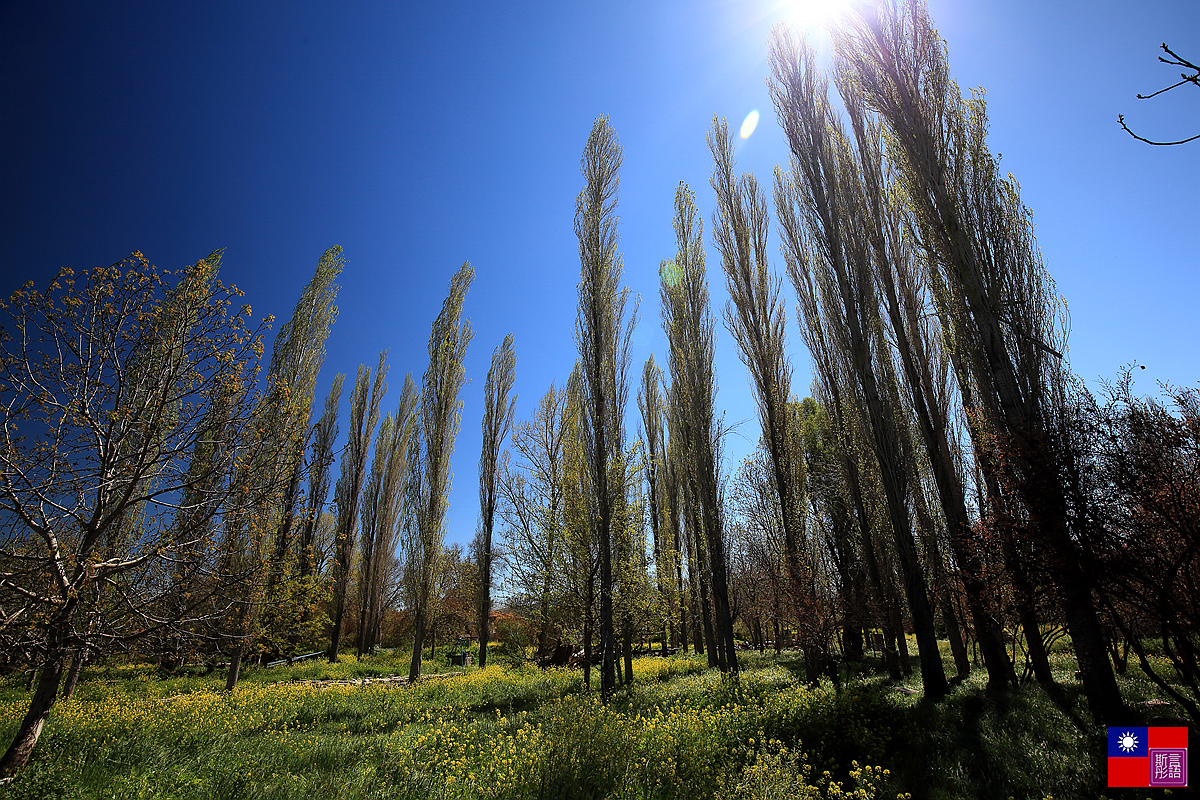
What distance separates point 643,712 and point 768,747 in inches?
93.6

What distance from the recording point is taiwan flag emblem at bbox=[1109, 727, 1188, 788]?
3773 mm

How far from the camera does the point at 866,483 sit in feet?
33.4

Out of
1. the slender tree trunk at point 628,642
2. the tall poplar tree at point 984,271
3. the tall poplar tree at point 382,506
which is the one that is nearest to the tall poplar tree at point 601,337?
the slender tree trunk at point 628,642

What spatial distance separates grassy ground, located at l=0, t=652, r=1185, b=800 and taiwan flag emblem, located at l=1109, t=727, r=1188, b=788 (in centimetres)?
14

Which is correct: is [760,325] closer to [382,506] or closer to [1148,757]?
[1148,757]

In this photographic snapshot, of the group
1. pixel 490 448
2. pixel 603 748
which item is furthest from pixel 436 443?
pixel 603 748

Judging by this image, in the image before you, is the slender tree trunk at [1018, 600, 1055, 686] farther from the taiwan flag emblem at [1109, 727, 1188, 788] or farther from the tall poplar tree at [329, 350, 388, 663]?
the tall poplar tree at [329, 350, 388, 663]

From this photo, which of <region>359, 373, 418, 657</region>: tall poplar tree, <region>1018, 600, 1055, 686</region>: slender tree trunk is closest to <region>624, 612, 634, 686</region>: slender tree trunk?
<region>1018, 600, 1055, 686</region>: slender tree trunk

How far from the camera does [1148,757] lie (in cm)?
400

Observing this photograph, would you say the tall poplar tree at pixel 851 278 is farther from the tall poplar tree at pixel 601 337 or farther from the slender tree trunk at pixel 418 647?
the slender tree trunk at pixel 418 647

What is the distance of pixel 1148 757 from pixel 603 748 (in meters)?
4.91

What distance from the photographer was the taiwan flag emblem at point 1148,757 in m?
3.77

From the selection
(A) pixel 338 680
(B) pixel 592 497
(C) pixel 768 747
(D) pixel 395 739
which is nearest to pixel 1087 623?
(C) pixel 768 747

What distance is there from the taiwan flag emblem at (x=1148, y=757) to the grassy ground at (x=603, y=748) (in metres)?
0.14
